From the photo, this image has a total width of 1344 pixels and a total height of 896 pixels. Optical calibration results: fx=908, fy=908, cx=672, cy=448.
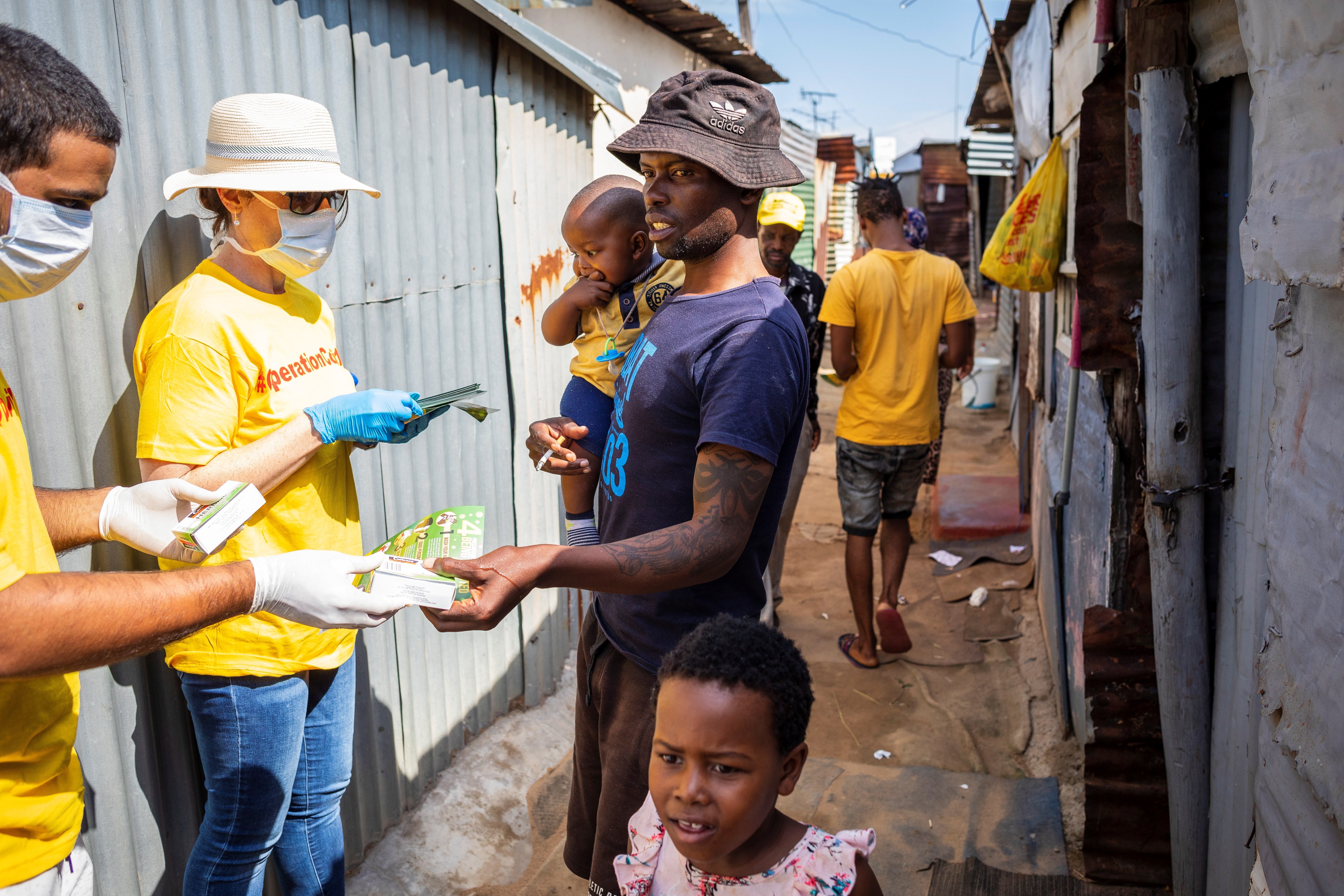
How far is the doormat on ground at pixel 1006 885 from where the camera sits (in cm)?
296

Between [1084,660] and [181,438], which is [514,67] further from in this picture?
[1084,660]

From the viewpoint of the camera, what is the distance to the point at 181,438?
76.4 inches

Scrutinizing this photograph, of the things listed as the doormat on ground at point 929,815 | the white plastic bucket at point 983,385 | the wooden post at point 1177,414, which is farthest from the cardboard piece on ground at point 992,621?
the white plastic bucket at point 983,385

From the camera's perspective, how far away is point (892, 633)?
5.03 meters

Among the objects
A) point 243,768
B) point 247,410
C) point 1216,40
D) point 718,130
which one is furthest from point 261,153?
point 1216,40

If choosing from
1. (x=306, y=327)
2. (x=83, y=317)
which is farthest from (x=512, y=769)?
(x=83, y=317)

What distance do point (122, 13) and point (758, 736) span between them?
2163mm

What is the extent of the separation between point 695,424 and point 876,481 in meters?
3.18

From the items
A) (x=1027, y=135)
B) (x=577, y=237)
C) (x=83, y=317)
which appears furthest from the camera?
(x=1027, y=135)

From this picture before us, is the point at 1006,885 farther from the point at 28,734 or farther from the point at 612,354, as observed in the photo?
the point at 28,734

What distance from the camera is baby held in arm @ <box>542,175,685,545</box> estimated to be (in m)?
2.63

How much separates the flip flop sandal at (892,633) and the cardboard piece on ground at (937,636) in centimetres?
4

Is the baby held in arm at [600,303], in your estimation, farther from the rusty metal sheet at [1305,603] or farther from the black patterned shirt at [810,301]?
the black patterned shirt at [810,301]

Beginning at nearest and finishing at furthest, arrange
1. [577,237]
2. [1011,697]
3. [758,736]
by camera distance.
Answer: [758,736] < [577,237] < [1011,697]
